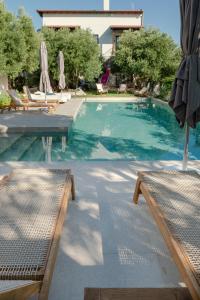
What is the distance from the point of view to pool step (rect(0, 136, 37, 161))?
7.02 meters

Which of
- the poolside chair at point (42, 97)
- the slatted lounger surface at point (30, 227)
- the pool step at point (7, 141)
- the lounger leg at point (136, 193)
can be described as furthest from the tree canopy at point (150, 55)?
the slatted lounger surface at point (30, 227)

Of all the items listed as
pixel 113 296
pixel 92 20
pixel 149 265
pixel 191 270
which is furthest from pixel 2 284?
pixel 92 20

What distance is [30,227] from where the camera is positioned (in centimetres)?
261

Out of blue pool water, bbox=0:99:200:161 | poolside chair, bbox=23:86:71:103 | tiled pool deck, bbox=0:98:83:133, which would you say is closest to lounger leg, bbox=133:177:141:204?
blue pool water, bbox=0:99:200:161

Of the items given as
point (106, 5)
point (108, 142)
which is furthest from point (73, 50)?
point (108, 142)

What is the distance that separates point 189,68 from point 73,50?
19.0m

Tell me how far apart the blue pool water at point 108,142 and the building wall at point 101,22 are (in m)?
18.6

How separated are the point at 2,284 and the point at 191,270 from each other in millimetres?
1259

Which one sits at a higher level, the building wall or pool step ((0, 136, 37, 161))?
the building wall

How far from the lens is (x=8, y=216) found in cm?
282

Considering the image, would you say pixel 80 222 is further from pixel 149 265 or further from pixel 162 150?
pixel 162 150

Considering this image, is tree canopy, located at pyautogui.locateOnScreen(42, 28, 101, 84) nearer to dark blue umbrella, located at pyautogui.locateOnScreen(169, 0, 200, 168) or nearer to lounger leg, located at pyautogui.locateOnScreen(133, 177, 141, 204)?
dark blue umbrella, located at pyautogui.locateOnScreen(169, 0, 200, 168)

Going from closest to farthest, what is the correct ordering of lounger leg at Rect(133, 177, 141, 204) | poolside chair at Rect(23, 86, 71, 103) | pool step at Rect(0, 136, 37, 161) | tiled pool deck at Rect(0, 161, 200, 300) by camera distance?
1. tiled pool deck at Rect(0, 161, 200, 300)
2. lounger leg at Rect(133, 177, 141, 204)
3. pool step at Rect(0, 136, 37, 161)
4. poolside chair at Rect(23, 86, 71, 103)

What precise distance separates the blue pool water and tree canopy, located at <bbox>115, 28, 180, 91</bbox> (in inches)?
378
